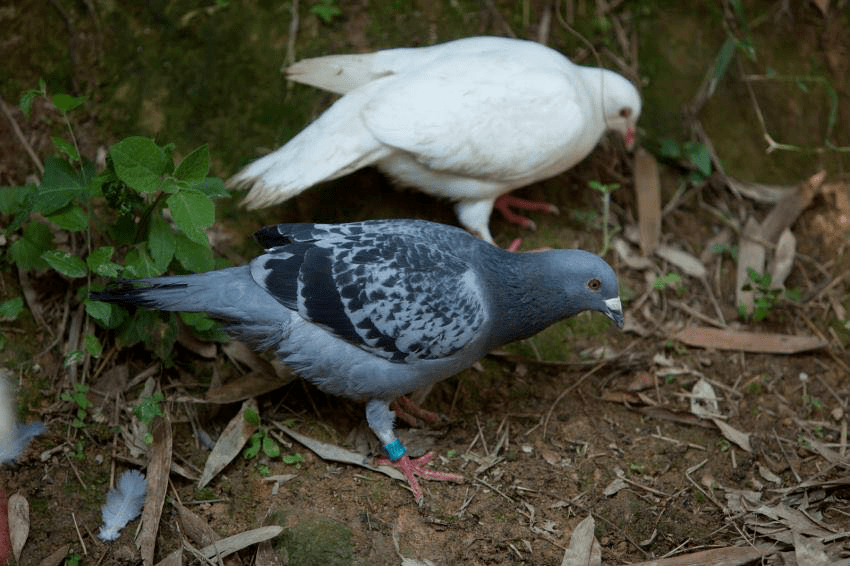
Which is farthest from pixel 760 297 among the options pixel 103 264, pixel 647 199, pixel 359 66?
pixel 103 264

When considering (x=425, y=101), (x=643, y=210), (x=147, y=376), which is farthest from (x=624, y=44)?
(x=147, y=376)

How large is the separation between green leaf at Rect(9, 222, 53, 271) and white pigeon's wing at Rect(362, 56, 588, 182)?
66.4 inches

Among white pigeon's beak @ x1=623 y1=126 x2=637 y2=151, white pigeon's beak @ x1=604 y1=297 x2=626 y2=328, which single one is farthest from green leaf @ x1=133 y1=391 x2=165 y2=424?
white pigeon's beak @ x1=623 y1=126 x2=637 y2=151

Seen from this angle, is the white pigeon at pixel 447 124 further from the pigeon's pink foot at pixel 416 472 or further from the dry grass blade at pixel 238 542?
the dry grass blade at pixel 238 542

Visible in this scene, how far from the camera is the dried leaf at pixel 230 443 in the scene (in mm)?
4137

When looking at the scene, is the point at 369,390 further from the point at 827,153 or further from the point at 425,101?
the point at 827,153

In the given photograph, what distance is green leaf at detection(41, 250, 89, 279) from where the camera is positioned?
4.03 m

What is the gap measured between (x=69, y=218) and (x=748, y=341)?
12.1 feet

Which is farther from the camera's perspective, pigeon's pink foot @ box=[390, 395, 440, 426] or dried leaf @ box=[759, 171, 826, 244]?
dried leaf @ box=[759, 171, 826, 244]

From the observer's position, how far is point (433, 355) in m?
4.04

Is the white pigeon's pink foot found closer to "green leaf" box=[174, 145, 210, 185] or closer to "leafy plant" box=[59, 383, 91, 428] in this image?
"green leaf" box=[174, 145, 210, 185]

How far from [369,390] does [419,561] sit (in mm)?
791

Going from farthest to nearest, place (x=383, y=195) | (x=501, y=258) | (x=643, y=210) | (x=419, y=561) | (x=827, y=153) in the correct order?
(x=827, y=153), (x=643, y=210), (x=383, y=195), (x=501, y=258), (x=419, y=561)

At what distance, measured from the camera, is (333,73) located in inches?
197
